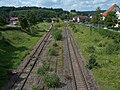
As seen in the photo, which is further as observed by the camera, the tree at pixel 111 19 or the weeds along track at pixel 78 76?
the tree at pixel 111 19

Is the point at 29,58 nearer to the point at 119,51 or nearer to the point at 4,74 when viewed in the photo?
the point at 4,74

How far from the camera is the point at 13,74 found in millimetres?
19547

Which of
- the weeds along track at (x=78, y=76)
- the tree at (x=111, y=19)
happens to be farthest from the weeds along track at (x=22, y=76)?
the tree at (x=111, y=19)

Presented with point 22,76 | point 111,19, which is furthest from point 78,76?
point 111,19

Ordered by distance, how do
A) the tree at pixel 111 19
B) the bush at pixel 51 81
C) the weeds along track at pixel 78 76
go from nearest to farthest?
the bush at pixel 51 81, the weeds along track at pixel 78 76, the tree at pixel 111 19

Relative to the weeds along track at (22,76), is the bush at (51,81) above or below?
above

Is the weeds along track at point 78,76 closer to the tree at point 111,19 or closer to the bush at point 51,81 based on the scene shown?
the bush at point 51,81

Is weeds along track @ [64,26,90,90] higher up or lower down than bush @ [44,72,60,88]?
lower down

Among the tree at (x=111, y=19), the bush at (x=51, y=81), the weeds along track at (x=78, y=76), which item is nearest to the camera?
the bush at (x=51, y=81)

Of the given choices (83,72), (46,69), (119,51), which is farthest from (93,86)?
(119,51)

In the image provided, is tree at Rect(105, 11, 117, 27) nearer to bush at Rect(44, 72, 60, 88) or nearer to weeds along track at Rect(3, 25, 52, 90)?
weeds along track at Rect(3, 25, 52, 90)

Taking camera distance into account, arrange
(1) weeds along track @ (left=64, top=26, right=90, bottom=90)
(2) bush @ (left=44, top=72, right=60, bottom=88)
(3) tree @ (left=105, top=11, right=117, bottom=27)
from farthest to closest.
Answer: (3) tree @ (left=105, top=11, right=117, bottom=27), (1) weeds along track @ (left=64, top=26, right=90, bottom=90), (2) bush @ (left=44, top=72, right=60, bottom=88)

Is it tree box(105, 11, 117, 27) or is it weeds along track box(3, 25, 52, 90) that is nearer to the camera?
weeds along track box(3, 25, 52, 90)

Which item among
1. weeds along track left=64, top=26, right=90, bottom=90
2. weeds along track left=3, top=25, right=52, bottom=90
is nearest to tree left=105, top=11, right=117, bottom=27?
weeds along track left=64, top=26, right=90, bottom=90
